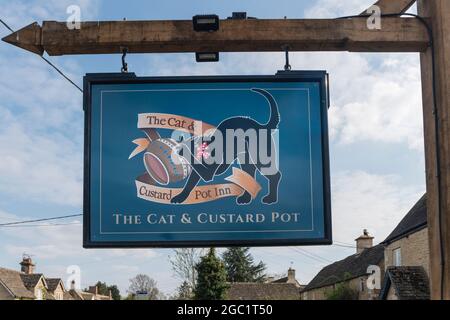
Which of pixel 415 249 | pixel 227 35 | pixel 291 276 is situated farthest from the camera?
pixel 291 276

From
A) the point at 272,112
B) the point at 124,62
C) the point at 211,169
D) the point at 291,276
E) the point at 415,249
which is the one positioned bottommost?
the point at 291,276

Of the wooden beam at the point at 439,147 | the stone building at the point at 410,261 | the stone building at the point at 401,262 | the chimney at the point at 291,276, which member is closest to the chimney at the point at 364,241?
the stone building at the point at 401,262

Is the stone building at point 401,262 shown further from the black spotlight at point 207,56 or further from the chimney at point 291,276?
the chimney at point 291,276

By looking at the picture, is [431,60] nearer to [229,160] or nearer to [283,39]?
[283,39]

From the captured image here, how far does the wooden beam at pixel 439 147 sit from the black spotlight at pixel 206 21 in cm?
153

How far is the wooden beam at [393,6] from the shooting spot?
4496mm

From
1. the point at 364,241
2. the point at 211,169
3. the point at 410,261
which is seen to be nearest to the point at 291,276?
the point at 364,241

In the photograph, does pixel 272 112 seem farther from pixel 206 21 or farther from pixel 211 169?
pixel 206 21

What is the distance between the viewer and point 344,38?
441 cm

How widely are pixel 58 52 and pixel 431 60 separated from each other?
8.86 feet

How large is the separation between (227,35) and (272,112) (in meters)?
0.64

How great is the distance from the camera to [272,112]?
14.3ft

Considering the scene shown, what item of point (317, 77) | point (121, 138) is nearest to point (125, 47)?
point (121, 138)
